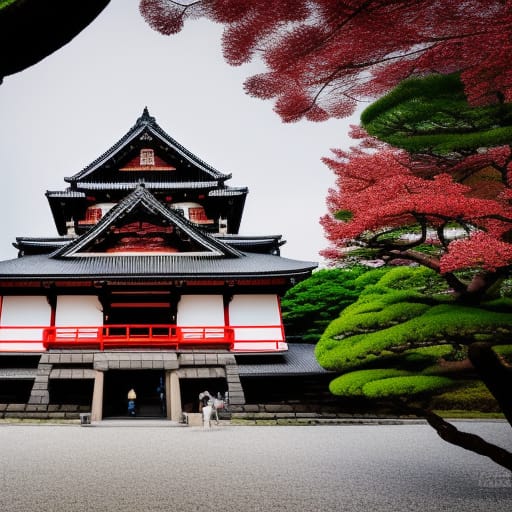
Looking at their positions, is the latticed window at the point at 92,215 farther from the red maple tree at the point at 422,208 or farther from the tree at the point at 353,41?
the tree at the point at 353,41

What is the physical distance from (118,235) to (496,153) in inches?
639

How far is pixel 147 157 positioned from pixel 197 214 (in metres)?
4.06

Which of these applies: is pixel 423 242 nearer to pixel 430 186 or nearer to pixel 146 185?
pixel 430 186

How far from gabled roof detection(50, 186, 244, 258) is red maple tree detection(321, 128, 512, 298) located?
12384 millimetres

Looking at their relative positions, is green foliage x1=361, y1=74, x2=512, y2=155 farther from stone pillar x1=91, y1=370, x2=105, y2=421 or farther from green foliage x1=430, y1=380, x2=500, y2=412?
stone pillar x1=91, y1=370, x2=105, y2=421

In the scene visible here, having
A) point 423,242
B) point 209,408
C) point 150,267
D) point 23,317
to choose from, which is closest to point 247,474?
point 423,242

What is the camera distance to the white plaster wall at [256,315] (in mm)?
16094

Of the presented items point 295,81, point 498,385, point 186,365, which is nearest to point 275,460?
point 498,385

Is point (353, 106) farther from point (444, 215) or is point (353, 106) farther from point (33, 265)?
point (33, 265)

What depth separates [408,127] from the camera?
415 cm

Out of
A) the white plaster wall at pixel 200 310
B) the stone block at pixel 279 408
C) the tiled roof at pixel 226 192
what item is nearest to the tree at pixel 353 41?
the stone block at pixel 279 408

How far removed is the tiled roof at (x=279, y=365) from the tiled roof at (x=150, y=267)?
314 centimetres

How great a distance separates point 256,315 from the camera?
1642cm

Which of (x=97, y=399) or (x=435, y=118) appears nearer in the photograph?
(x=435, y=118)
